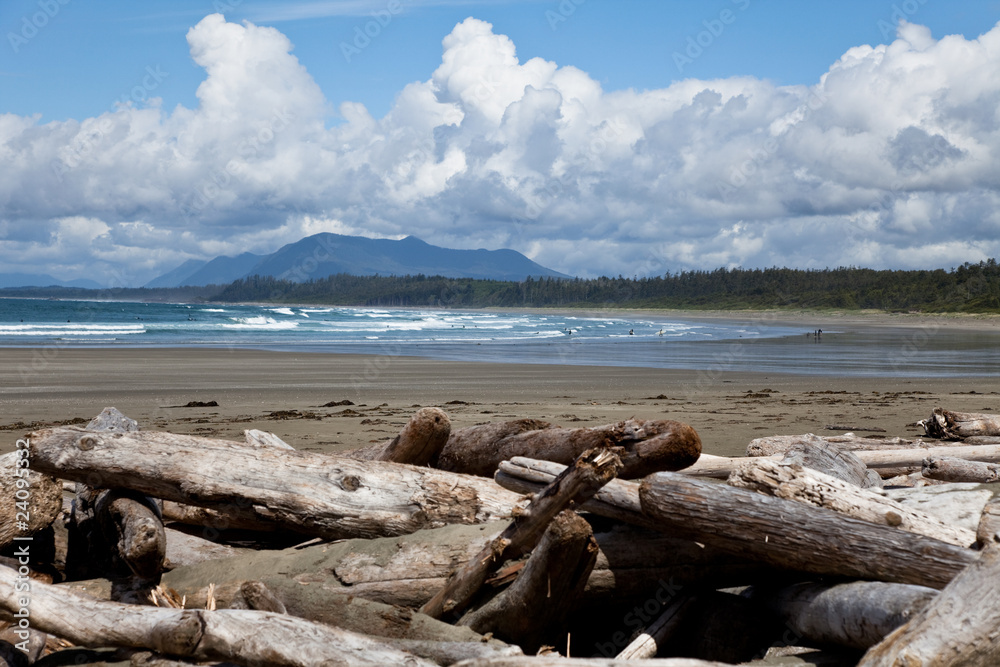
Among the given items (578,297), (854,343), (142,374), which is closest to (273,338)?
(142,374)

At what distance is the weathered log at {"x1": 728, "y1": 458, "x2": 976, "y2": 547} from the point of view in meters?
3.90

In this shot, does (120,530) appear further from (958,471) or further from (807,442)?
(958,471)

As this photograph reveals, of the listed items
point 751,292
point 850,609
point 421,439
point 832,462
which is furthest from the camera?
point 751,292

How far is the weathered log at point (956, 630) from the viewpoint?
8.93ft

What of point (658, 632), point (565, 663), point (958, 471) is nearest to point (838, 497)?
point (658, 632)

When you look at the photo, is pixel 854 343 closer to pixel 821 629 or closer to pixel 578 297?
pixel 821 629

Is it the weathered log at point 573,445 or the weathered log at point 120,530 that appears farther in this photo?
the weathered log at point 573,445

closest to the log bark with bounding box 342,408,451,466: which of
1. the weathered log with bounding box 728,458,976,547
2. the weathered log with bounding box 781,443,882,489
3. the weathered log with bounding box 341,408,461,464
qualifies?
the weathered log with bounding box 341,408,461,464

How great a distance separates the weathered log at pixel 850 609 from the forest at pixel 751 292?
265 ft

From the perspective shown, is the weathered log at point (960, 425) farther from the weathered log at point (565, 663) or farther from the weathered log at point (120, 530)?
the weathered log at point (120, 530)

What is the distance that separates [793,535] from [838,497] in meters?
0.49

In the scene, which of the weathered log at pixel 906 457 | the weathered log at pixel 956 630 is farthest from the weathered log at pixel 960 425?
the weathered log at pixel 956 630

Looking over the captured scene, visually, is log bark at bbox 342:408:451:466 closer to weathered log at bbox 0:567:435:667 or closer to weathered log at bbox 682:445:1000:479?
weathered log at bbox 0:567:435:667

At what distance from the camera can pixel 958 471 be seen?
6051 millimetres
